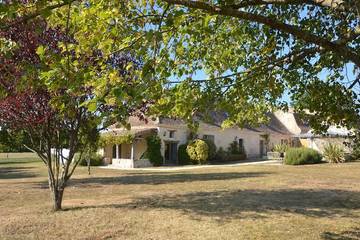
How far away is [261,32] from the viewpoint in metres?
9.50

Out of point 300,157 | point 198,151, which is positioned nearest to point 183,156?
point 198,151

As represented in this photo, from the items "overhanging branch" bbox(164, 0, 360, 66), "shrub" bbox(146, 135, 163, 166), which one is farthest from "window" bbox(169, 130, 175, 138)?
"overhanging branch" bbox(164, 0, 360, 66)

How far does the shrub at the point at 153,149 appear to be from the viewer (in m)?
39.9

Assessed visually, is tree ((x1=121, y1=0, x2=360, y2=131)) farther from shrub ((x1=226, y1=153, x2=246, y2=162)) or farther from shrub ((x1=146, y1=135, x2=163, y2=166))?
shrub ((x1=226, y1=153, x2=246, y2=162))

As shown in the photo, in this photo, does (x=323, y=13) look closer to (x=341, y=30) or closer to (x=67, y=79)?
(x=341, y=30)

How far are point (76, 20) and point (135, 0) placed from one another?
1.51m

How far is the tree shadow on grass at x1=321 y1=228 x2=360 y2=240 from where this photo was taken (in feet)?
31.8

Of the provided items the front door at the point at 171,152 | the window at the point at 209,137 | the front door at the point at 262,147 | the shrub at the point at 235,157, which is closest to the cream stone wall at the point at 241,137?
the window at the point at 209,137

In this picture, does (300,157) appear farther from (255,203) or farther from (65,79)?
(65,79)

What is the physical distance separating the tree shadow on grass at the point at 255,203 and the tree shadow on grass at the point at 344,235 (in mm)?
2020

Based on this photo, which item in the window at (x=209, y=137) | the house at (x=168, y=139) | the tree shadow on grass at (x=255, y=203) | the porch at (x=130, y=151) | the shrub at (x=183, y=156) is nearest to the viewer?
the tree shadow on grass at (x=255, y=203)

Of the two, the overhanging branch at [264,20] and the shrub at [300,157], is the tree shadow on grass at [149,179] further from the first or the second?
the overhanging branch at [264,20]

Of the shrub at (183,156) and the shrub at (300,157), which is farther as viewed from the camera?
the shrub at (183,156)

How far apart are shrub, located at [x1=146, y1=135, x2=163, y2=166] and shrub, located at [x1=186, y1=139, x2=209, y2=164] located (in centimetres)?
293
